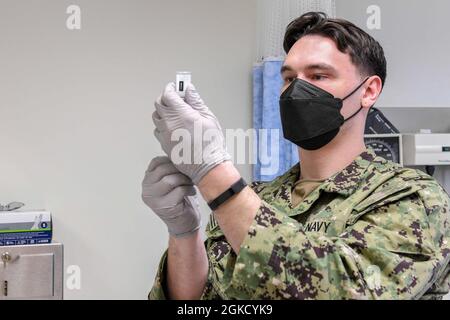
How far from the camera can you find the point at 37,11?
1867 mm

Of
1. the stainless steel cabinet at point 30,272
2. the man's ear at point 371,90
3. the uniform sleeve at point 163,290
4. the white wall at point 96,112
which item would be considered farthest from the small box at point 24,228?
the man's ear at point 371,90

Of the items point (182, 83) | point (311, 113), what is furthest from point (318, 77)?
point (182, 83)

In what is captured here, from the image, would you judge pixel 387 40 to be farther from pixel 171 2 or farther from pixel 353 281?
pixel 353 281

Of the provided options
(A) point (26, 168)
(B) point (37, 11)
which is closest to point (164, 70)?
(B) point (37, 11)

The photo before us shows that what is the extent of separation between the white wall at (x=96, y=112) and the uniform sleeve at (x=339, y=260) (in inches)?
53.4

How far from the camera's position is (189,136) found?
2.30 ft

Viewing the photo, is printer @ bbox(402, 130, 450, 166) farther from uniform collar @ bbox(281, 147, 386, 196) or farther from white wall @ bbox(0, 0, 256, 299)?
uniform collar @ bbox(281, 147, 386, 196)

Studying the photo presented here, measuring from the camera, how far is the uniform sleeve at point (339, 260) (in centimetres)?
64

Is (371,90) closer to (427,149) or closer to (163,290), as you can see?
(163,290)

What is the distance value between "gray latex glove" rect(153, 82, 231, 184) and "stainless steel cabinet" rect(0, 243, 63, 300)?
1.14m

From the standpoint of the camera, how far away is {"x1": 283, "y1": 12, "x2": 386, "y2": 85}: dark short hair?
1033mm

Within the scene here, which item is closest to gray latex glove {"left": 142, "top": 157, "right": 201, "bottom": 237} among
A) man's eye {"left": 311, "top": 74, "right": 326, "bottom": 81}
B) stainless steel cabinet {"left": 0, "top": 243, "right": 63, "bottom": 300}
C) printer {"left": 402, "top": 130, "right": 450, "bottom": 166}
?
man's eye {"left": 311, "top": 74, "right": 326, "bottom": 81}

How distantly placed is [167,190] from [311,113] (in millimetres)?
427
